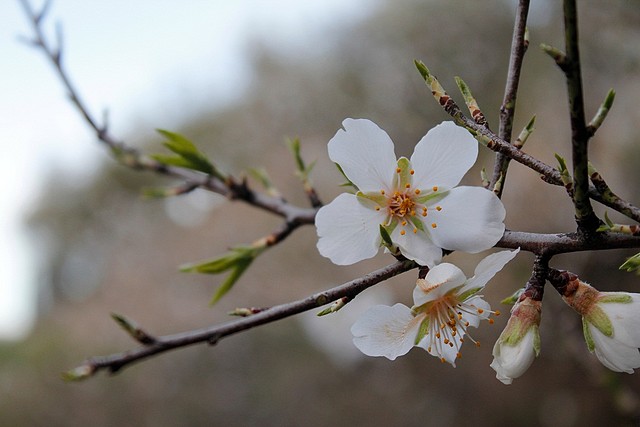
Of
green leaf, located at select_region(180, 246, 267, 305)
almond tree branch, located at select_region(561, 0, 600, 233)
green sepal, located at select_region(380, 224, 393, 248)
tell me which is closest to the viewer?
almond tree branch, located at select_region(561, 0, 600, 233)

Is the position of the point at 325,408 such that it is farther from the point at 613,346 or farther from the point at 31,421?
the point at 613,346

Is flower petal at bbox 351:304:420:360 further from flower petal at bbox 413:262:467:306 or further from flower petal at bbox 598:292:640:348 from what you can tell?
flower petal at bbox 598:292:640:348

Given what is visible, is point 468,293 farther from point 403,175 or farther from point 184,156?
point 184,156

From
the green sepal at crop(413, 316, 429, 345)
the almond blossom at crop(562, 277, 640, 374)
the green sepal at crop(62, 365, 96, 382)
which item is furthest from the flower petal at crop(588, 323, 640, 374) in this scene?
the green sepal at crop(62, 365, 96, 382)

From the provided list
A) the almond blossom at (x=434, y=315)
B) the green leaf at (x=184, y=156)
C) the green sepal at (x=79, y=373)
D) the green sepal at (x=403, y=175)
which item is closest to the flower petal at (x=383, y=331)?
the almond blossom at (x=434, y=315)

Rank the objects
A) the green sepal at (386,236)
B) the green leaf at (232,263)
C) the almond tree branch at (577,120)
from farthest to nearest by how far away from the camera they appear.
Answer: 1. the green leaf at (232,263)
2. the green sepal at (386,236)
3. the almond tree branch at (577,120)

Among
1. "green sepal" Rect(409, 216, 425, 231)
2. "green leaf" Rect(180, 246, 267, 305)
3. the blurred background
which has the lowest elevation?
the blurred background

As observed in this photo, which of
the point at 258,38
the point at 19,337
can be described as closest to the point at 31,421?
the point at 19,337

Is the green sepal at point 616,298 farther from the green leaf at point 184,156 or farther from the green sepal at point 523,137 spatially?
the green leaf at point 184,156
